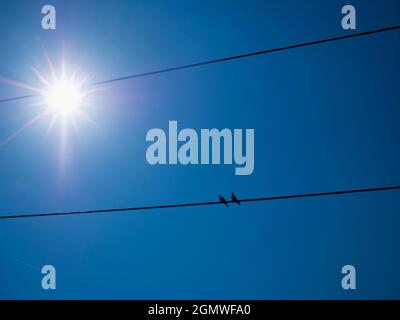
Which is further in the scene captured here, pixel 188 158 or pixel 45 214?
pixel 45 214

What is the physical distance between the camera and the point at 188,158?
218 centimetres

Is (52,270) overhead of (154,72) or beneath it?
beneath
